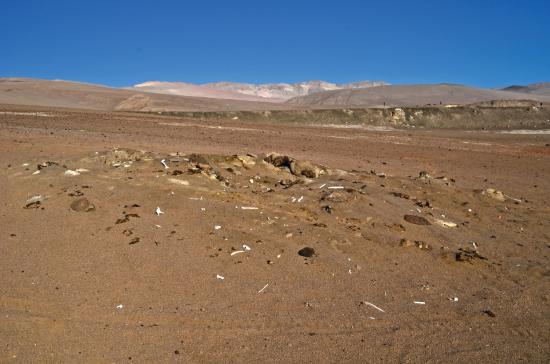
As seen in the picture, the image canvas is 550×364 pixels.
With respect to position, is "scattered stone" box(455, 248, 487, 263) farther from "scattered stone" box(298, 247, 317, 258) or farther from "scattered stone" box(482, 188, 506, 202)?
"scattered stone" box(482, 188, 506, 202)

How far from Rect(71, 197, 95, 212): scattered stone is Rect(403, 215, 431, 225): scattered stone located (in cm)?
421

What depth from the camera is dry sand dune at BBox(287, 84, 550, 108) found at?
68.0 meters

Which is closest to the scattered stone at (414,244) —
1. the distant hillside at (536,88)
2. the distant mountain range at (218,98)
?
the distant mountain range at (218,98)

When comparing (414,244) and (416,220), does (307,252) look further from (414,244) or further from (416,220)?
(416,220)

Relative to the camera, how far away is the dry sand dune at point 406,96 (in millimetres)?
68000

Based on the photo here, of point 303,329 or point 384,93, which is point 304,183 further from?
point 384,93

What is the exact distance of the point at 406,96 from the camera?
234 feet

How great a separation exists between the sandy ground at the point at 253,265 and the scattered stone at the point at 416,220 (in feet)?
0.17

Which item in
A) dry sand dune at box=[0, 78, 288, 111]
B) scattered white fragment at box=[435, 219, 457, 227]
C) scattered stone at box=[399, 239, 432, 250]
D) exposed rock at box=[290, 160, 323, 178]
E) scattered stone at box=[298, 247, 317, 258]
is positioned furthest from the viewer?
dry sand dune at box=[0, 78, 288, 111]

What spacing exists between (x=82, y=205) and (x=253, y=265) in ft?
7.59

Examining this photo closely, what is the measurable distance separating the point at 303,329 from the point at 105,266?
83.3 inches

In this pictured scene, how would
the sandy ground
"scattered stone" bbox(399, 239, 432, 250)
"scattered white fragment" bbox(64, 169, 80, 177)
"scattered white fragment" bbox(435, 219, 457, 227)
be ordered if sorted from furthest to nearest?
"scattered white fragment" bbox(435, 219, 457, 227)
"scattered white fragment" bbox(64, 169, 80, 177)
"scattered stone" bbox(399, 239, 432, 250)
the sandy ground

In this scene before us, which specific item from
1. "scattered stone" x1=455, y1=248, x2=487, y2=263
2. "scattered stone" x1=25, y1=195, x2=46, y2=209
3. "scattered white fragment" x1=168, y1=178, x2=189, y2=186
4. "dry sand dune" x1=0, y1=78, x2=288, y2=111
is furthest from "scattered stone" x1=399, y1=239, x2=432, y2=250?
"dry sand dune" x1=0, y1=78, x2=288, y2=111

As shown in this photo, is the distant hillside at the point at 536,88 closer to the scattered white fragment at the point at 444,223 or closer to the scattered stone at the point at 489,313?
the scattered white fragment at the point at 444,223
